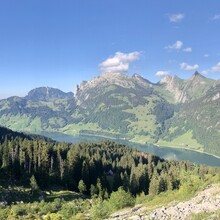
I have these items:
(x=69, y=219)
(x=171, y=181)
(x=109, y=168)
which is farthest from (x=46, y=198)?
(x=109, y=168)

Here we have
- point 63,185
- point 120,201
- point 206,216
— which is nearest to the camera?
point 206,216

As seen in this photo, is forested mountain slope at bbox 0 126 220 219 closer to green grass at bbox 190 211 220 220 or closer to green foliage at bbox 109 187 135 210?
green foliage at bbox 109 187 135 210

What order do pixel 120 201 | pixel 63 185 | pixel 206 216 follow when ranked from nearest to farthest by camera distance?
pixel 206 216 → pixel 120 201 → pixel 63 185

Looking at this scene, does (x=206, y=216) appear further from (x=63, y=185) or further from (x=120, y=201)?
(x=63, y=185)

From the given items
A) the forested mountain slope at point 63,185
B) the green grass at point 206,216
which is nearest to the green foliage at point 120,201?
the forested mountain slope at point 63,185

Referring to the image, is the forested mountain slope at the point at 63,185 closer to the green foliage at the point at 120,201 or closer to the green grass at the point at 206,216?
the green foliage at the point at 120,201

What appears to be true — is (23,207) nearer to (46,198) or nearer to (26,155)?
(46,198)

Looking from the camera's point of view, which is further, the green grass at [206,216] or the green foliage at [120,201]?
the green foliage at [120,201]

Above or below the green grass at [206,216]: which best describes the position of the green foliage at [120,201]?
below

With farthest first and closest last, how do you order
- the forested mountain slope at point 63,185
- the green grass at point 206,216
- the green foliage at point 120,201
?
the green foliage at point 120,201, the forested mountain slope at point 63,185, the green grass at point 206,216

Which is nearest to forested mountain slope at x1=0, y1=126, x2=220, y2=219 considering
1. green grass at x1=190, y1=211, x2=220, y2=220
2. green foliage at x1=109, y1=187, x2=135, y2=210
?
green foliage at x1=109, y1=187, x2=135, y2=210

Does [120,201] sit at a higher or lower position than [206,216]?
lower

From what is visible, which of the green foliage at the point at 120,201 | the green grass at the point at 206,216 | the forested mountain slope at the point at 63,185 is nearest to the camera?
the green grass at the point at 206,216

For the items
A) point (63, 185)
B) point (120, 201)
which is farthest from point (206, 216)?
point (63, 185)
